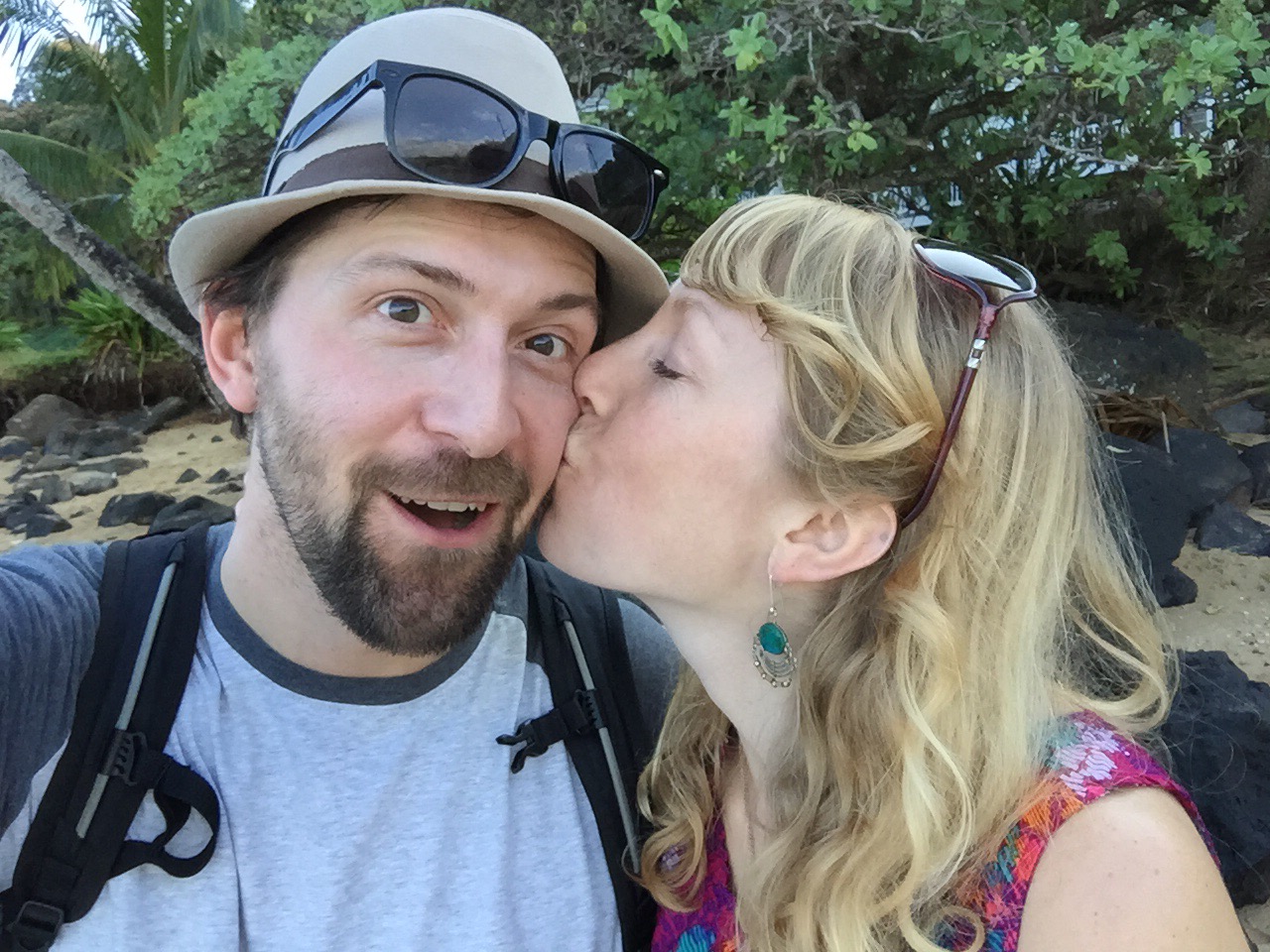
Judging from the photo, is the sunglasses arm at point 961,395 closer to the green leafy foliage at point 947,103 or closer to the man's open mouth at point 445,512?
the man's open mouth at point 445,512

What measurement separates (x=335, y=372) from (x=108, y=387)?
14550 millimetres

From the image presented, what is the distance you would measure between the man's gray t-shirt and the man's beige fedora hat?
60cm

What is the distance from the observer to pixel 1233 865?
275 cm

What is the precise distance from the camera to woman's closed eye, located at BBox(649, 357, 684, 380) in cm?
176

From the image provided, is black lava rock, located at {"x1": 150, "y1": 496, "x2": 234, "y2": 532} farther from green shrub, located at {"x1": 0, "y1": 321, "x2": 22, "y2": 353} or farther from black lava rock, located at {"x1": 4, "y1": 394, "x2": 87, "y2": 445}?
green shrub, located at {"x1": 0, "y1": 321, "x2": 22, "y2": 353}

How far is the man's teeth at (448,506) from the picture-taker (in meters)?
1.59

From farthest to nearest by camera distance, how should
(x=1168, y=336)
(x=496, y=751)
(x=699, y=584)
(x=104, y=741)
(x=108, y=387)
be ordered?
(x=108, y=387), (x=1168, y=336), (x=699, y=584), (x=496, y=751), (x=104, y=741)

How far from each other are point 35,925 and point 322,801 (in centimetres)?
41

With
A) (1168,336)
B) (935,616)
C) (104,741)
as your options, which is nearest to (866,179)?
(1168,336)

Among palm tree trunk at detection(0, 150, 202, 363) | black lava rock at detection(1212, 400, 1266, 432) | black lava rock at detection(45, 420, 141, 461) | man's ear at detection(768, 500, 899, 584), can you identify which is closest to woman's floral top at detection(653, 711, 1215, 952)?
man's ear at detection(768, 500, 899, 584)

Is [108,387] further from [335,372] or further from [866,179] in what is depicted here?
[335,372]

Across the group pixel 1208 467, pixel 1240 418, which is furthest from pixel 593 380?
pixel 1240 418

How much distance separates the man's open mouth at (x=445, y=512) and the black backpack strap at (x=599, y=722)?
0.31m

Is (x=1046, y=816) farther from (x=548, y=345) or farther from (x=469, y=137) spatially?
(x=469, y=137)
